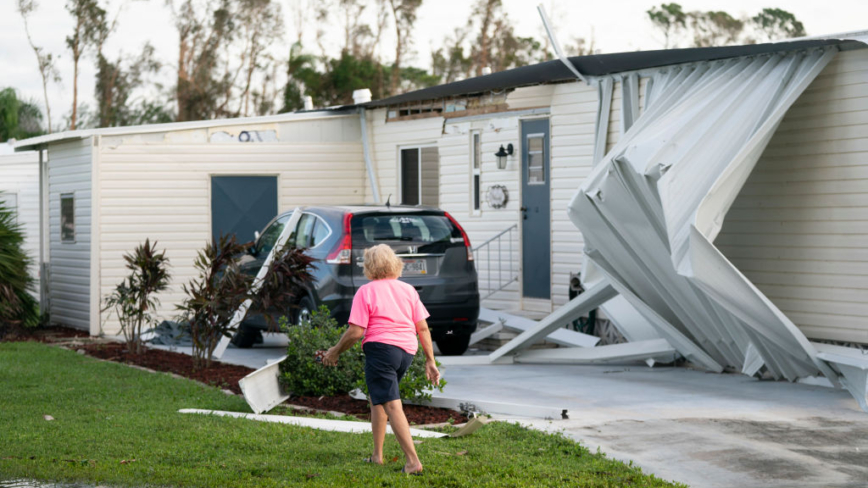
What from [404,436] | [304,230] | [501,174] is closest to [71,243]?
[304,230]

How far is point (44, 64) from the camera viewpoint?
38812mm

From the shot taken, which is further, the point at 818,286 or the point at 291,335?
the point at 818,286

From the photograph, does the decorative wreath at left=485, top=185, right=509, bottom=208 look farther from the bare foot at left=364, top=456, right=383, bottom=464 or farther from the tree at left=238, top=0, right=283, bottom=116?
the tree at left=238, top=0, right=283, bottom=116

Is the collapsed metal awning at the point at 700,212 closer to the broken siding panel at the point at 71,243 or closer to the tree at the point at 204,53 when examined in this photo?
the broken siding panel at the point at 71,243

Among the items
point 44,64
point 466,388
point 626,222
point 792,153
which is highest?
point 44,64

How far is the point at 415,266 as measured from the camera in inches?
413

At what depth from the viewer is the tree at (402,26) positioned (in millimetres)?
38500

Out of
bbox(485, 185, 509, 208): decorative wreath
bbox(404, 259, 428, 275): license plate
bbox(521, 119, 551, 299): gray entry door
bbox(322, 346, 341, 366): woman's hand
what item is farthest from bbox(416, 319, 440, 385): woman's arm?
bbox(485, 185, 509, 208): decorative wreath

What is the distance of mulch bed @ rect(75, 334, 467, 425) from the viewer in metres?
7.80

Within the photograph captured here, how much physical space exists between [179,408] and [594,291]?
13.9ft

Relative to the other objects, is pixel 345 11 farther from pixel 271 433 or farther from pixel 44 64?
pixel 271 433

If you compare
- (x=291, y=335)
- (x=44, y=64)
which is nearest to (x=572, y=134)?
(x=291, y=335)

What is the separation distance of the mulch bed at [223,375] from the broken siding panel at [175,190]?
5.81ft

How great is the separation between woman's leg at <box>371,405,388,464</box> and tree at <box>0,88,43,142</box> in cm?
3128
